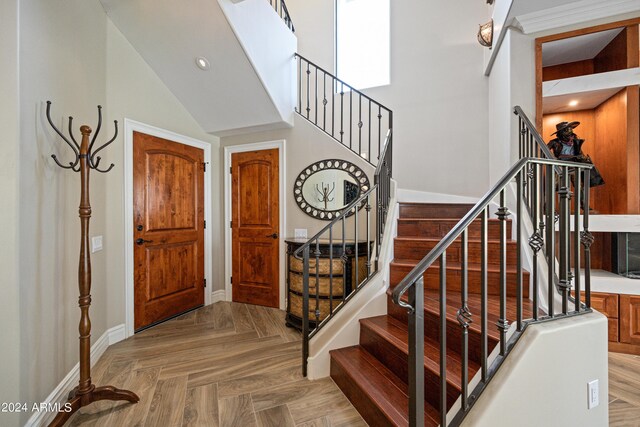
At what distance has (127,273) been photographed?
304 cm

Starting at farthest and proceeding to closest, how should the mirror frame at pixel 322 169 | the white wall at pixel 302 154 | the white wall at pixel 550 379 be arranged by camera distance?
the white wall at pixel 302 154 < the mirror frame at pixel 322 169 < the white wall at pixel 550 379

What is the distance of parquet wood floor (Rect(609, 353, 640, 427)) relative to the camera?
1.77 metres

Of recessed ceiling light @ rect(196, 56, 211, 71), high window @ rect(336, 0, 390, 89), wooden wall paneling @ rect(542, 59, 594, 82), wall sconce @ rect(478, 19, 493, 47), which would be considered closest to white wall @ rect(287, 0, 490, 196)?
high window @ rect(336, 0, 390, 89)

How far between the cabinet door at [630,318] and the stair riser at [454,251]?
3.83 feet

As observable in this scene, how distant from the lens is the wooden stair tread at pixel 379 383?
1503 mm

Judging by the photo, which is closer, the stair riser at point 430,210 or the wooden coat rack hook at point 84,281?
the wooden coat rack hook at point 84,281

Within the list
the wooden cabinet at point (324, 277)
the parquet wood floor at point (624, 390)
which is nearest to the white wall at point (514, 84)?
the wooden cabinet at point (324, 277)

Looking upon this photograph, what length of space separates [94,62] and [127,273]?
2013 millimetres

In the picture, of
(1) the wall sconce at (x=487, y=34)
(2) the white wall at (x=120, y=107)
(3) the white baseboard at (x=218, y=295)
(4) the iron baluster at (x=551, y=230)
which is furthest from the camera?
(3) the white baseboard at (x=218, y=295)

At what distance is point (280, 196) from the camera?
3.82 m

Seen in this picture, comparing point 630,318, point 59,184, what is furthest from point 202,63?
point 630,318

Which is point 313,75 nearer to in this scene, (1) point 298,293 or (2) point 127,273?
(1) point 298,293

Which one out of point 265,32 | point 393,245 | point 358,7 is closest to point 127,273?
point 393,245

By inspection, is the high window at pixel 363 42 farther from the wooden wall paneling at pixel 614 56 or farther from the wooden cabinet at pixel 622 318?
the wooden cabinet at pixel 622 318
